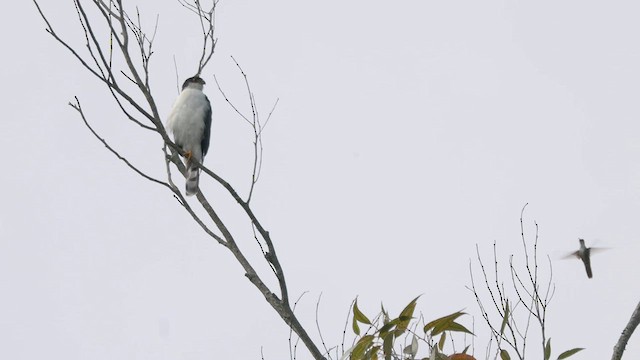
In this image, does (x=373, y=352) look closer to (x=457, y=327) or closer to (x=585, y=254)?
(x=457, y=327)

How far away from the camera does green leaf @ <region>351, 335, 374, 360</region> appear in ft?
12.3

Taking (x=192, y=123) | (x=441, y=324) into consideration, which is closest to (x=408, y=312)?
A: (x=441, y=324)

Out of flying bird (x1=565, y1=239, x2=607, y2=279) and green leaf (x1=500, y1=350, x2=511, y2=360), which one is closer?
green leaf (x1=500, y1=350, x2=511, y2=360)

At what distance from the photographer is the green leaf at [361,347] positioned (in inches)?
148

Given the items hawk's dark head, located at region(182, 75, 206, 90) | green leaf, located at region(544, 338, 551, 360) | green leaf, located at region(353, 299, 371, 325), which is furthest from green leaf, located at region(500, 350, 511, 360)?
hawk's dark head, located at region(182, 75, 206, 90)

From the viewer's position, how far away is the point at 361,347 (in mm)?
3748

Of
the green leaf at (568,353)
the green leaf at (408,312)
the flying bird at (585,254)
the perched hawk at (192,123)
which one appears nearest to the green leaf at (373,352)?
the green leaf at (408,312)

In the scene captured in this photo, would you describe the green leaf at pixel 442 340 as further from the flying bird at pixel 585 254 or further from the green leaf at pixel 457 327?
the flying bird at pixel 585 254

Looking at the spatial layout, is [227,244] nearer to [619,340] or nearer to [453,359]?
[453,359]

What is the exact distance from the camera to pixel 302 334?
3.42m

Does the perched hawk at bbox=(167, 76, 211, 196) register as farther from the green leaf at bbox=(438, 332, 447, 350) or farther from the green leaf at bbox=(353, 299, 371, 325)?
the green leaf at bbox=(438, 332, 447, 350)

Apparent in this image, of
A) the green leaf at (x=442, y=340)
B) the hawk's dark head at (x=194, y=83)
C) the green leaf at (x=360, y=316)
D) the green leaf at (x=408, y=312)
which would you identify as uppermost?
the hawk's dark head at (x=194, y=83)

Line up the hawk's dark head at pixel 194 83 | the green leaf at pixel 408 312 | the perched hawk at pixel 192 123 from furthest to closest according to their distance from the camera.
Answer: the hawk's dark head at pixel 194 83, the perched hawk at pixel 192 123, the green leaf at pixel 408 312

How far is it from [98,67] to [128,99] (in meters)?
0.27
